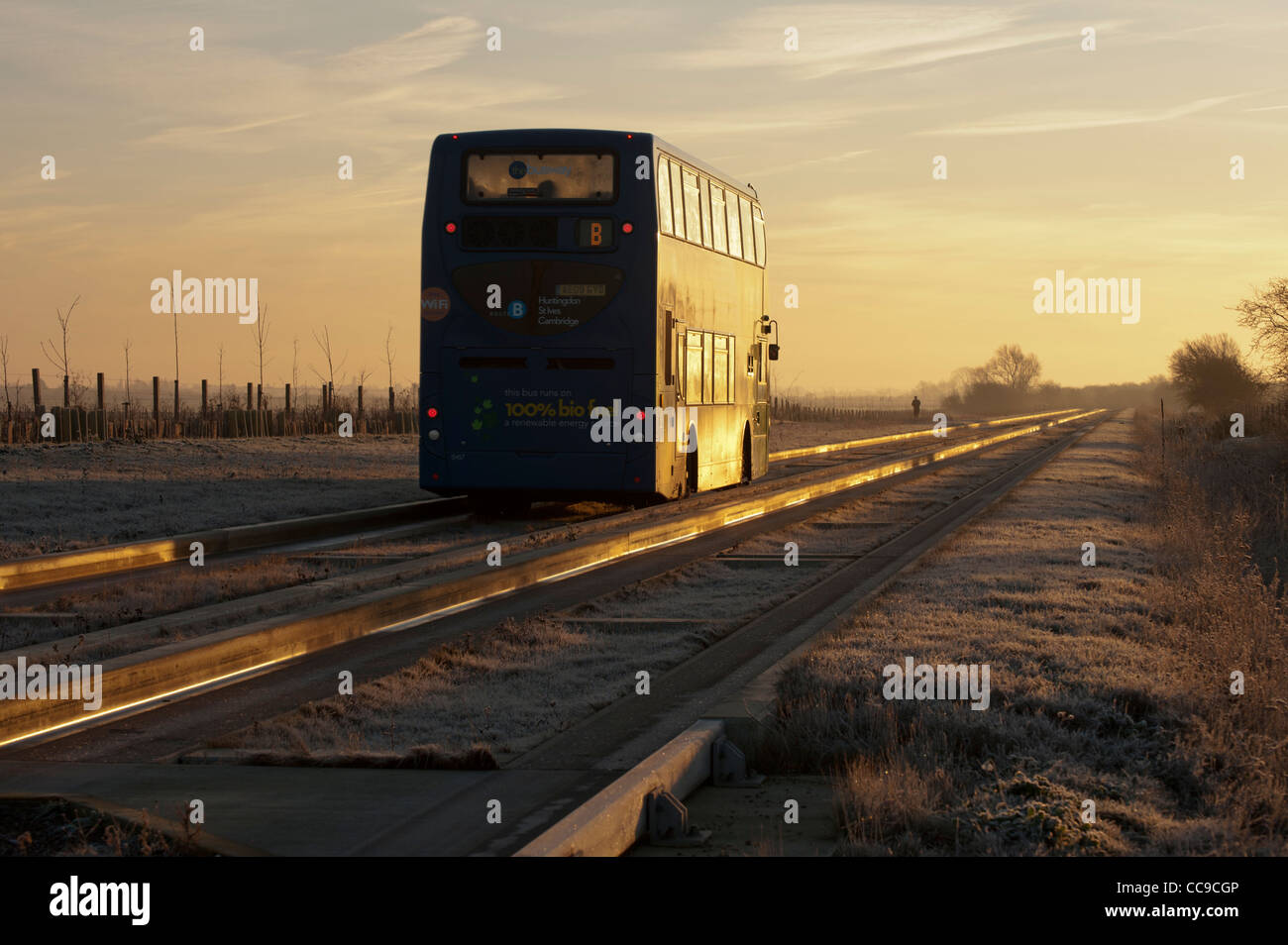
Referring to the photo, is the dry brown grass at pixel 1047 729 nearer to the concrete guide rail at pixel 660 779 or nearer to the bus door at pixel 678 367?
the concrete guide rail at pixel 660 779

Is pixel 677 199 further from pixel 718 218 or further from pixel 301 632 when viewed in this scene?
pixel 301 632

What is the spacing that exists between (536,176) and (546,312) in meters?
1.85

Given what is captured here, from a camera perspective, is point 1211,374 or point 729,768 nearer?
point 729,768

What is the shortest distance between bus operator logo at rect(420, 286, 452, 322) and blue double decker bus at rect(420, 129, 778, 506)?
0.06 ft

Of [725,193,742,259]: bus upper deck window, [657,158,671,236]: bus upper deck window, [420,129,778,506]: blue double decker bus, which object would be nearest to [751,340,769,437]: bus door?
[725,193,742,259]: bus upper deck window

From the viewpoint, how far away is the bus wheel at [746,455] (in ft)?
92.1

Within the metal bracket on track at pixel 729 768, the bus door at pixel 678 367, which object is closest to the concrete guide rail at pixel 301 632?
the bus door at pixel 678 367

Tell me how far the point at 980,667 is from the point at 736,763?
9.01 feet

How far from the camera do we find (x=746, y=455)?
2836 centimetres

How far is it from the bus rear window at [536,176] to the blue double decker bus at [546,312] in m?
0.01

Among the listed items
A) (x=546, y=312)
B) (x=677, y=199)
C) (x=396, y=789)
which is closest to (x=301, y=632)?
(x=396, y=789)

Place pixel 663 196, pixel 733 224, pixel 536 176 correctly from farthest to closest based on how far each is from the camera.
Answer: pixel 733 224
pixel 663 196
pixel 536 176
